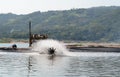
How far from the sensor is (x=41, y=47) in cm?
12000

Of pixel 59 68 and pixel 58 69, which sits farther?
pixel 59 68

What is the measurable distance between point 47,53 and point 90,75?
60066mm

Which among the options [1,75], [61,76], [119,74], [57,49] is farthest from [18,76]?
[57,49]

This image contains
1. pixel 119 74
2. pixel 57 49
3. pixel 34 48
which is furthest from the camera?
pixel 34 48

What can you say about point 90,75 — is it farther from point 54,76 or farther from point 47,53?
point 47,53

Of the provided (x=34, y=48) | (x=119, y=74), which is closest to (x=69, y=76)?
(x=119, y=74)

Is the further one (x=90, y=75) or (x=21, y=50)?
(x=21, y=50)

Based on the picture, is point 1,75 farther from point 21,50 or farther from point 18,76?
point 21,50

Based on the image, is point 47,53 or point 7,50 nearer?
point 47,53

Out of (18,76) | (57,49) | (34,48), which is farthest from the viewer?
(34,48)

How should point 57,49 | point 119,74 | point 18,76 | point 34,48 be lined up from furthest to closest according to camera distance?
point 34,48 < point 57,49 < point 119,74 < point 18,76

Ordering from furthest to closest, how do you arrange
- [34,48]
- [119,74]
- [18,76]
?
[34,48]
[119,74]
[18,76]

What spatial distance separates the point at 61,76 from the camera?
53.2m

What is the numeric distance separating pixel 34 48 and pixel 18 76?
75.5 m
